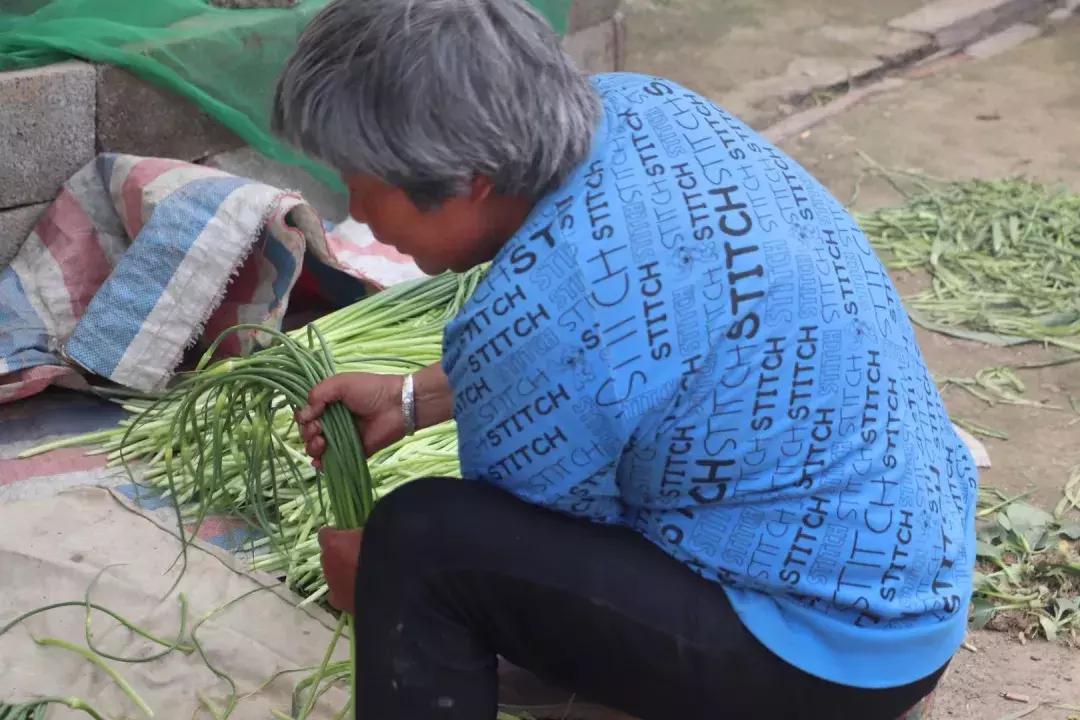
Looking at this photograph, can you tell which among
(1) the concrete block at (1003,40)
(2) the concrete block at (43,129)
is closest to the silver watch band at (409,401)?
(2) the concrete block at (43,129)

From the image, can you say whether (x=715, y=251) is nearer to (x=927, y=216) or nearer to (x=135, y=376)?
(x=135, y=376)

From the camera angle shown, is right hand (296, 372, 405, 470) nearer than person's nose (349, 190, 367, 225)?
No

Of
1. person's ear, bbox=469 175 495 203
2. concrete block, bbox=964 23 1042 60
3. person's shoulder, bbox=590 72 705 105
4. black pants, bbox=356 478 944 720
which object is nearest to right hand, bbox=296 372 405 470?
black pants, bbox=356 478 944 720

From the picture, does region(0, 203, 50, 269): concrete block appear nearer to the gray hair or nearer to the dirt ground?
the gray hair

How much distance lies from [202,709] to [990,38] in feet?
16.0

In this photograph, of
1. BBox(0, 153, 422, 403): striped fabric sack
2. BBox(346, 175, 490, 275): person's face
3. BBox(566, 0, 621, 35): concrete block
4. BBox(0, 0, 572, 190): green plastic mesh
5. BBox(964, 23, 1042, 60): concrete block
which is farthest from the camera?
BBox(964, 23, 1042, 60): concrete block

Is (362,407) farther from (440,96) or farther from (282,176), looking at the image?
(282,176)

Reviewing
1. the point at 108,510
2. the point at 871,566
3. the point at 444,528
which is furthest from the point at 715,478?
the point at 108,510

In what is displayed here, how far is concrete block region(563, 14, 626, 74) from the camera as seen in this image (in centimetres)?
413

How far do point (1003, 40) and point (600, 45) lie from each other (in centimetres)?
234

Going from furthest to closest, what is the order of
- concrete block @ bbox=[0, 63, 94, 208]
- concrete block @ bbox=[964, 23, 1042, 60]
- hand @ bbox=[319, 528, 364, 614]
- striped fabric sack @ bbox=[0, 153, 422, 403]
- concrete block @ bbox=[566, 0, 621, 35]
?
concrete block @ bbox=[964, 23, 1042, 60]
concrete block @ bbox=[566, 0, 621, 35]
concrete block @ bbox=[0, 63, 94, 208]
striped fabric sack @ bbox=[0, 153, 422, 403]
hand @ bbox=[319, 528, 364, 614]

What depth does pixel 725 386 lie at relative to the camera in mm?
1358

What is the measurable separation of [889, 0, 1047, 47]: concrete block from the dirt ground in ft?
0.40

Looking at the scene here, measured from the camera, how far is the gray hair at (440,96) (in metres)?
1.31
